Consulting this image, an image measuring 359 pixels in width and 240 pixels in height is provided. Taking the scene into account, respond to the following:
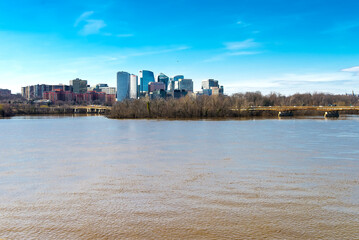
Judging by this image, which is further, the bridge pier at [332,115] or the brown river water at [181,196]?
the bridge pier at [332,115]

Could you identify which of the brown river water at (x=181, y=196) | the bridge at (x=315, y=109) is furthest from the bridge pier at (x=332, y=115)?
the brown river water at (x=181, y=196)

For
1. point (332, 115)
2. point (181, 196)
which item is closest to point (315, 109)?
point (332, 115)

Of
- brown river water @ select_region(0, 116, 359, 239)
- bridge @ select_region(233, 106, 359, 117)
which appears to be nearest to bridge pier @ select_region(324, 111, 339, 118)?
bridge @ select_region(233, 106, 359, 117)

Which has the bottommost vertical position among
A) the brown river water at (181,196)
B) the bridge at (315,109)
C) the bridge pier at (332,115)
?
the brown river water at (181,196)

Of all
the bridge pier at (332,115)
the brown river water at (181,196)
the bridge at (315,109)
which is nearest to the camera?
the brown river water at (181,196)

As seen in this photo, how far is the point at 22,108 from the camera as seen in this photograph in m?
115

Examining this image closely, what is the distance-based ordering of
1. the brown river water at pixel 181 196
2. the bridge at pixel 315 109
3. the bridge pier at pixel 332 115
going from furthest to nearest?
the bridge at pixel 315 109
the bridge pier at pixel 332 115
the brown river water at pixel 181 196

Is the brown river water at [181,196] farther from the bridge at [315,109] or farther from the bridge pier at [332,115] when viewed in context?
the bridge at [315,109]

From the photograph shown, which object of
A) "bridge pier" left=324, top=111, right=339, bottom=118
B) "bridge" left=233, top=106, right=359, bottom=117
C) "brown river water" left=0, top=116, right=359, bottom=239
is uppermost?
"bridge" left=233, top=106, right=359, bottom=117

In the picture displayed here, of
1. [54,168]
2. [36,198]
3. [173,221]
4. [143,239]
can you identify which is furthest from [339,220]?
[54,168]

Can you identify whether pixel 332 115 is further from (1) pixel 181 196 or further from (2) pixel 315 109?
(1) pixel 181 196

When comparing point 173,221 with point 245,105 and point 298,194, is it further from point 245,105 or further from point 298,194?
point 245,105

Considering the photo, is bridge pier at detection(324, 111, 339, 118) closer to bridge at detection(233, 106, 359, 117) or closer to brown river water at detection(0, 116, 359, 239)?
bridge at detection(233, 106, 359, 117)

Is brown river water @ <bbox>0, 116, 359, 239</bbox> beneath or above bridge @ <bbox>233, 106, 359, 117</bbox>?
beneath
